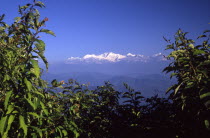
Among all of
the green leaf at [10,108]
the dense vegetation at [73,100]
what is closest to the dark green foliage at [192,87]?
the dense vegetation at [73,100]

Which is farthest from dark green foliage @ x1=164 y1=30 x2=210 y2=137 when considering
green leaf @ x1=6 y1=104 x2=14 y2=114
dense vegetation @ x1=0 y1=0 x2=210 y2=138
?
green leaf @ x1=6 y1=104 x2=14 y2=114

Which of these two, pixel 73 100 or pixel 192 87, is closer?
pixel 192 87

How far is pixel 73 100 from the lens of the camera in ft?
16.5

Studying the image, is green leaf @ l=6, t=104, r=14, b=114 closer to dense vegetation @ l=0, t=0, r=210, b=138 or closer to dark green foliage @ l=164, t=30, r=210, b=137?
dense vegetation @ l=0, t=0, r=210, b=138

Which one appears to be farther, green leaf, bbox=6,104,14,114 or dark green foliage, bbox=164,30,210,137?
dark green foliage, bbox=164,30,210,137

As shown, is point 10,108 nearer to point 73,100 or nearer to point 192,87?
point 73,100

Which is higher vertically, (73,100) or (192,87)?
(192,87)

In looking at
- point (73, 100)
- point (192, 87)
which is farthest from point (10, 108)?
point (192, 87)

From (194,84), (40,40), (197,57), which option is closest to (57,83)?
(40,40)

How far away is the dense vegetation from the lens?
9.29ft

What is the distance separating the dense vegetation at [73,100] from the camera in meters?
2.83

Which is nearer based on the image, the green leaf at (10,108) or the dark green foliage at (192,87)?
the green leaf at (10,108)

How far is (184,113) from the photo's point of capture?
3.72 m

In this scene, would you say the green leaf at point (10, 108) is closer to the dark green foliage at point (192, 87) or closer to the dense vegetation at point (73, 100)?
the dense vegetation at point (73, 100)
